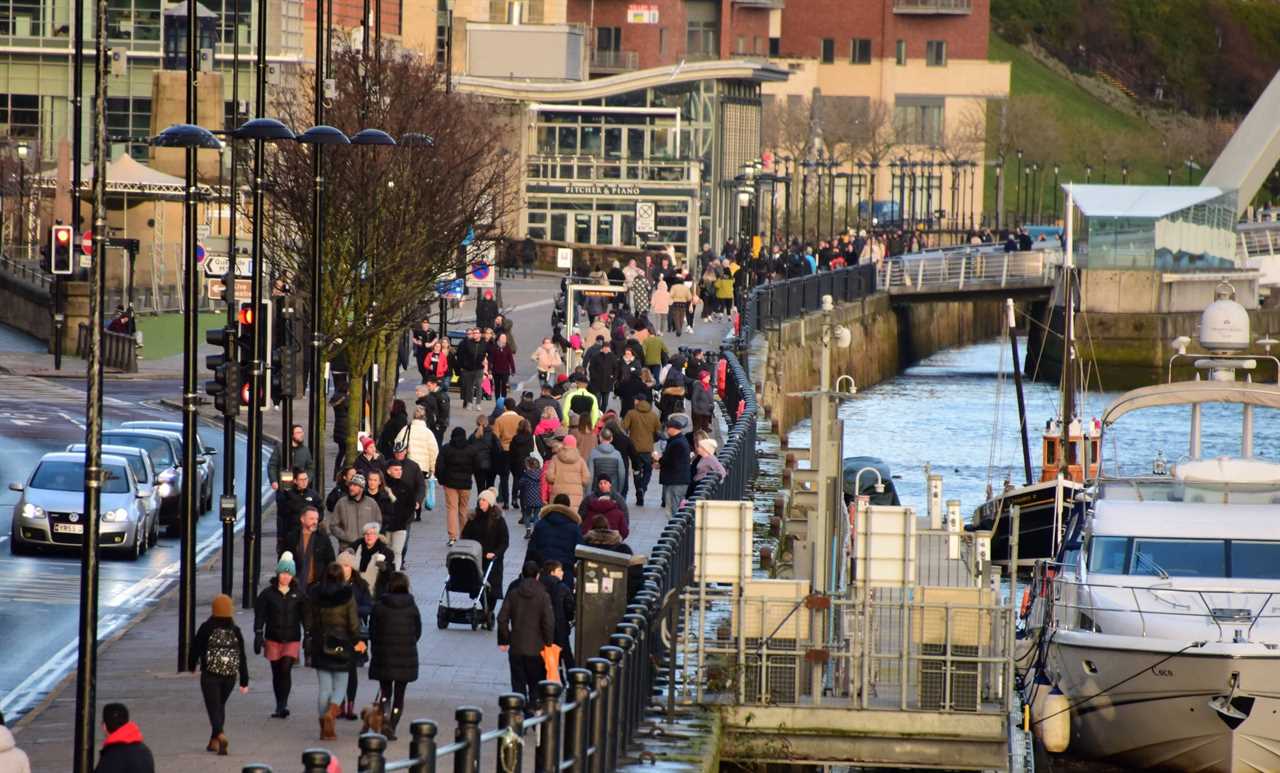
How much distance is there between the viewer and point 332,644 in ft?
63.4

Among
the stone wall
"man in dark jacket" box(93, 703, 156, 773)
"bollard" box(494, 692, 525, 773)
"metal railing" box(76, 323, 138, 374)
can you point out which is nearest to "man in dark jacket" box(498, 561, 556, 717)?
"man in dark jacket" box(93, 703, 156, 773)

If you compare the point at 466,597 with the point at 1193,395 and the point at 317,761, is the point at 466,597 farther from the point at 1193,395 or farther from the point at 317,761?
the point at 317,761

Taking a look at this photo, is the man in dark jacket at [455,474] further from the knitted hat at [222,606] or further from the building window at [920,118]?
the building window at [920,118]

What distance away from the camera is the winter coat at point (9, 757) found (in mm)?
13766

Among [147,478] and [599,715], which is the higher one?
[599,715]

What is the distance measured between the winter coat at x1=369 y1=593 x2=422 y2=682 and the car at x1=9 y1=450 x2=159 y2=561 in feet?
40.0

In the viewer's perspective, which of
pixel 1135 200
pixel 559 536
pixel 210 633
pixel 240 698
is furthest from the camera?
pixel 1135 200

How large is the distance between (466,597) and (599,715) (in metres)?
9.11

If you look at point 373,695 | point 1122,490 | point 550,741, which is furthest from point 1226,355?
point 550,741

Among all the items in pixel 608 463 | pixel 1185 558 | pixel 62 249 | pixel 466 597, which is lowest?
pixel 466 597

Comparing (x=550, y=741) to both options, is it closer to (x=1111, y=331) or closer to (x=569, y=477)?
(x=569, y=477)

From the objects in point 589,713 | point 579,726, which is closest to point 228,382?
point 589,713

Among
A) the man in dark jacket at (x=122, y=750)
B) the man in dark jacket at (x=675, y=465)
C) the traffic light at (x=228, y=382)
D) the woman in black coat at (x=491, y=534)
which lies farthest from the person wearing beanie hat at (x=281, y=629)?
the man in dark jacket at (x=675, y=465)

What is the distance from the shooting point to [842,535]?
26.1 metres
